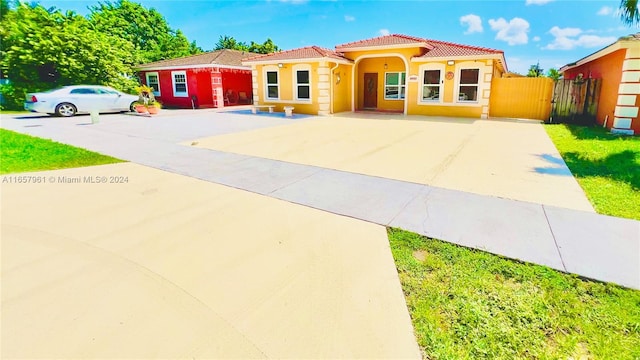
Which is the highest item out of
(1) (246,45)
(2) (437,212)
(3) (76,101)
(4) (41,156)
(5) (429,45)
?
(1) (246,45)

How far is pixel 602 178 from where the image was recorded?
5812mm

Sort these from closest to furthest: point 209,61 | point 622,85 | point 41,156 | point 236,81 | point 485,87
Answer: point 41,156 < point 622,85 < point 485,87 < point 209,61 < point 236,81

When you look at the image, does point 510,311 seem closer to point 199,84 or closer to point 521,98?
point 521,98

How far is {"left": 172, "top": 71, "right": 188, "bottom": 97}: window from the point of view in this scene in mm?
22294

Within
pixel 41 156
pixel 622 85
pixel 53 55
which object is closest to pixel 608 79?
pixel 622 85

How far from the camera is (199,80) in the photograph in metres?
22.0

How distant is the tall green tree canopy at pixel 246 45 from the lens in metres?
39.8

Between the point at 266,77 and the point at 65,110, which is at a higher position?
the point at 266,77

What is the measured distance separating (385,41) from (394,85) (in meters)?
2.78

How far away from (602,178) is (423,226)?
164 inches

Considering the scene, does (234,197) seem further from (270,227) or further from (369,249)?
(369,249)

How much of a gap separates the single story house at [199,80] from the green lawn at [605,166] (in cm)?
1857

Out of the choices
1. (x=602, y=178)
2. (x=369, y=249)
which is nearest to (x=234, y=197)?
(x=369, y=249)

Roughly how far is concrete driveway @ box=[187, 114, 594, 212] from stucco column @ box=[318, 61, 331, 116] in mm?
4077
